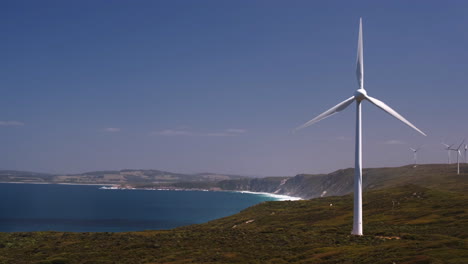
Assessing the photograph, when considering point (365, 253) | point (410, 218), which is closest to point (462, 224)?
point (410, 218)

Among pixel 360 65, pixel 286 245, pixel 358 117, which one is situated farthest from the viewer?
pixel 360 65

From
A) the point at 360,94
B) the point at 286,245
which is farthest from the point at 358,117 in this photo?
the point at 286,245

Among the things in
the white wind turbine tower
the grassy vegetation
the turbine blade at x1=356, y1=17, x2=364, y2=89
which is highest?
the turbine blade at x1=356, y1=17, x2=364, y2=89

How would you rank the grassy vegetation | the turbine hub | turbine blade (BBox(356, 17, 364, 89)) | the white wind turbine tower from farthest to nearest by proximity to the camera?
1. turbine blade (BBox(356, 17, 364, 89))
2. the turbine hub
3. the white wind turbine tower
4. the grassy vegetation

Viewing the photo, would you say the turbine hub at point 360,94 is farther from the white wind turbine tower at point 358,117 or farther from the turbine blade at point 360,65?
the turbine blade at point 360,65

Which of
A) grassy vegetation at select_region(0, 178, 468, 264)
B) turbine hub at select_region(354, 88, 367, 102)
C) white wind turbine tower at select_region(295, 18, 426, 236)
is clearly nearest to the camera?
grassy vegetation at select_region(0, 178, 468, 264)

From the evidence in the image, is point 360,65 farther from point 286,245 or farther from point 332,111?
point 286,245

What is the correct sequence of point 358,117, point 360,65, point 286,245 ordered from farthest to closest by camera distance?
point 360,65 → point 286,245 → point 358,117

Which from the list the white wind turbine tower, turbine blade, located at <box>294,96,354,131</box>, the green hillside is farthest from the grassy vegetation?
turbine blade, located at <box>294,96,354,131</box>

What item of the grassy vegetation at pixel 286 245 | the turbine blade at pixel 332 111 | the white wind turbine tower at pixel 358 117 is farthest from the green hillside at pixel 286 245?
the turbine blade at pixel 332 111

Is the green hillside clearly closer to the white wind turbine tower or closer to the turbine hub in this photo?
the white wind turbine tower

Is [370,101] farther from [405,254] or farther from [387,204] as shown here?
[387,204]
